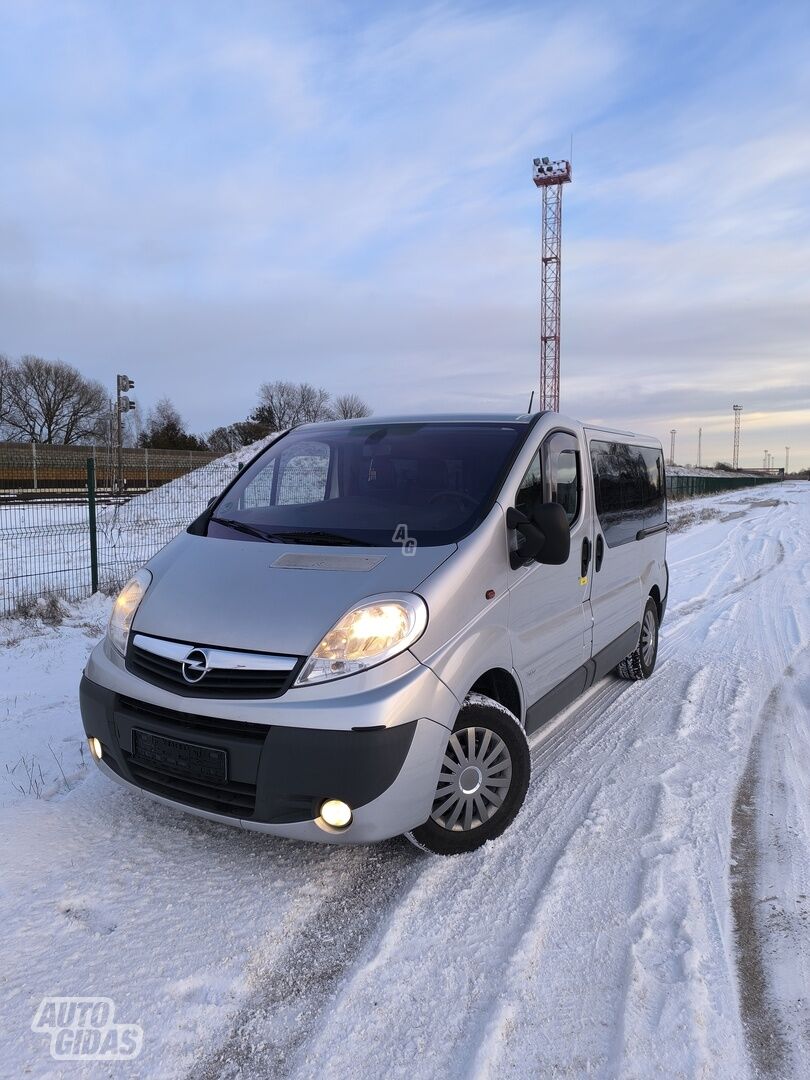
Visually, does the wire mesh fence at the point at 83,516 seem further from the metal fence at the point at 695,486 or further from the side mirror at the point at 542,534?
the metal fence at the point at 695,486

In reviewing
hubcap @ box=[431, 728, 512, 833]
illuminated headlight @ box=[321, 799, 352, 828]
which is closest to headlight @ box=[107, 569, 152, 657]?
illuminated headlight @ box=[321, 799, 352, 828]

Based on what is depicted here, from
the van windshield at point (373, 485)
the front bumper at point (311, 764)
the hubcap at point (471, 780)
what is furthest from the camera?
the van windshield at point (373, 485)

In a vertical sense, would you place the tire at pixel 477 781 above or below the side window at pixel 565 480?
below

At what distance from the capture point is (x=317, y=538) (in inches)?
133

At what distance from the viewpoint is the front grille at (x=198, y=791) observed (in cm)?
270

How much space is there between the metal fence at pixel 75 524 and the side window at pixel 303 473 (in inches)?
195

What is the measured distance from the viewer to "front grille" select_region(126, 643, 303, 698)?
2.68 m

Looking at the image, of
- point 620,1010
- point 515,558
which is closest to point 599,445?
point 515,558

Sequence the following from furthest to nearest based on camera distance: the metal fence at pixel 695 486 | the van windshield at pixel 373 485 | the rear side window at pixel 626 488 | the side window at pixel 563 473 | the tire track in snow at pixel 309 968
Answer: the metal fence at pixel 695 486
the rear side window at pixel 626 488
the side window at pixel 563 473
the van windshield at pixel 373 485
the tire track in snow at pixel 309 968

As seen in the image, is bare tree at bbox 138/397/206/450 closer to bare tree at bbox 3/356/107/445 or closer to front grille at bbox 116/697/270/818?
bare tree at bbox 3/356/107/445

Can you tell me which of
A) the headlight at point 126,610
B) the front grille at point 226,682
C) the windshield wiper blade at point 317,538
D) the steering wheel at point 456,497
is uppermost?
the steering wheel at point 456,497

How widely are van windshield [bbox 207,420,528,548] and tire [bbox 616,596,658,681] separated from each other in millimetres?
2727

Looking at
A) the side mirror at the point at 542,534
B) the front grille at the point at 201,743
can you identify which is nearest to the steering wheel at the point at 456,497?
the side mirror at the point at 542,534

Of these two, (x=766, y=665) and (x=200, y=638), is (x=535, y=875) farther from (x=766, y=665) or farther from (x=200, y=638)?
(x=766, y=665)
